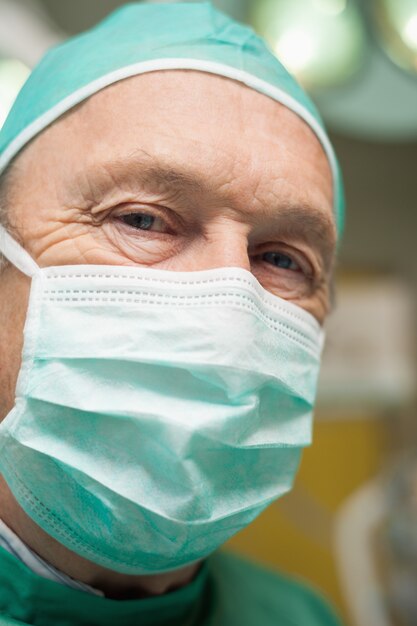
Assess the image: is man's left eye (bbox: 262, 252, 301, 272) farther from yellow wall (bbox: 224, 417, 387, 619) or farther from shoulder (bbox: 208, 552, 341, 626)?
yellow wall (bbox: 224, 417, 387, 619)

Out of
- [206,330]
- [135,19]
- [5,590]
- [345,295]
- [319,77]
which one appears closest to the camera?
[206,330]

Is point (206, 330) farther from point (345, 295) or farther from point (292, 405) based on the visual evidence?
point (345, 295)

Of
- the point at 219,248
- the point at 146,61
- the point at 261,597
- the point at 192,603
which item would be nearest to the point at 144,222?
the point at 219,248

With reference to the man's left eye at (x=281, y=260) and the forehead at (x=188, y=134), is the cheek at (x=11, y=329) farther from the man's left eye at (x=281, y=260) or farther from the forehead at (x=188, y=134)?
the man's left eye at (x=281, y=260)

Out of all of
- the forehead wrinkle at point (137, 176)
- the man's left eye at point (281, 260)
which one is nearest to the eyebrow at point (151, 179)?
the forehead wrinkle at point (137, 176)

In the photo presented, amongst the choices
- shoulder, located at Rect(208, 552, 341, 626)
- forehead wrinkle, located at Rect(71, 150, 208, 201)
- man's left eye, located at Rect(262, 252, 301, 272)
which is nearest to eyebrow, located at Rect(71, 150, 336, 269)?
forehead wrinkle, located at Rect(71, 150, 208, 201)

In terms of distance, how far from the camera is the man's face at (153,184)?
1.07m

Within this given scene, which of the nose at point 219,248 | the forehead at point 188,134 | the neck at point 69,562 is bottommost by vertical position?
the neck at point 69,562

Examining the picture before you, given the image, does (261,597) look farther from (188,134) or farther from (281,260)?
(188,134)

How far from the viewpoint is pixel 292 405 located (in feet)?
3.81

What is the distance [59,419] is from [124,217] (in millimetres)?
337

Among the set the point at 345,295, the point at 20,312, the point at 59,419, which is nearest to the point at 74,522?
the point at 59,419

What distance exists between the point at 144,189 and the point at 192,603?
0.74 m

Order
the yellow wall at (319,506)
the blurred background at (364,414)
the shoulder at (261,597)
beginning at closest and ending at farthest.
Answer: the shoulder at (261,597) < the blurred background at (364,414) < the yellow wall at (319,506)
